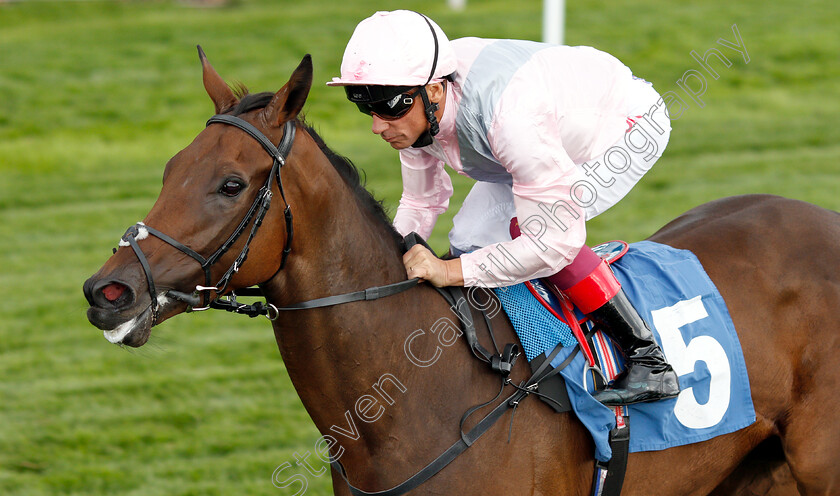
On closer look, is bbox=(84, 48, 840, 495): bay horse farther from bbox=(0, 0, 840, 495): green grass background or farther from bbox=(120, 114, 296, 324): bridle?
bbox=(0, 0, 840, 495): green grass background

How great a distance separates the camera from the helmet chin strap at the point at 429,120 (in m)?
2.48

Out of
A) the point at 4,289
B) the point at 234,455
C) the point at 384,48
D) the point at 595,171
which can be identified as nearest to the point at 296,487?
the point at 234,455

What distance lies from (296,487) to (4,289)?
3.83 meters

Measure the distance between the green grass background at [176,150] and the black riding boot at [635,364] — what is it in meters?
0.53

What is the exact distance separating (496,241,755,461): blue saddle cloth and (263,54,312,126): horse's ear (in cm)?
90

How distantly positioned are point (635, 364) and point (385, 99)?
115 cm

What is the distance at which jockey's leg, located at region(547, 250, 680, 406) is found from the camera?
2.68m

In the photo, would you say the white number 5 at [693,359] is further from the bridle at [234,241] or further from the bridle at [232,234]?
the bridle at [232,234]

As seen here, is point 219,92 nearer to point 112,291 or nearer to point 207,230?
point 207,230

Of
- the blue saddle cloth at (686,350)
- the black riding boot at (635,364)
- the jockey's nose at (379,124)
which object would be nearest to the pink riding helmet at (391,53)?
the jockey's nose at (379,124)

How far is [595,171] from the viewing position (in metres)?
2.90

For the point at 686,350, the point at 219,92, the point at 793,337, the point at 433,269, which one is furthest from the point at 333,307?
the point at 793,337

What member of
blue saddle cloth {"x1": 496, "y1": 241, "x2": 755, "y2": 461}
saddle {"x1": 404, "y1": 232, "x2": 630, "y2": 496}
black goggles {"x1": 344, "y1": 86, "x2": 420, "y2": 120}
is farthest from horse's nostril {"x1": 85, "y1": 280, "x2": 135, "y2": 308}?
blue saddle cloth {"x1": 496, "y1": 241, "x2": 755, "y2": 461}

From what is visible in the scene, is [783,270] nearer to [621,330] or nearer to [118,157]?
[621,330]
